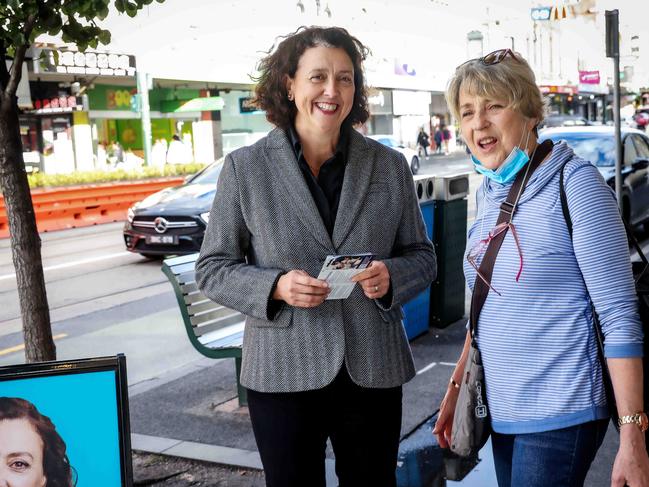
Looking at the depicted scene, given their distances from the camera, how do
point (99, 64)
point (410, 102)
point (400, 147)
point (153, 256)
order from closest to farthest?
1. point (153, 256)
2. point (99, 64)
3. point (400, 147)
4. point (410, 102)

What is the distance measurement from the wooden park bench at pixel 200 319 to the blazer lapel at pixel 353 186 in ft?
8.01

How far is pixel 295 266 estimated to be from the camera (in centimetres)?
256

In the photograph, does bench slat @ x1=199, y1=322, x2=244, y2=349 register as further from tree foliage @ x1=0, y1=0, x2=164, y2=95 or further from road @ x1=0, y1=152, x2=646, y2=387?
tree foliage @ x1=0, y1=0, x2=164, y2=95

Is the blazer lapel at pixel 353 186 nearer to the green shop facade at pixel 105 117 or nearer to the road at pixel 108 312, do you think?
the road at pixel 108 312

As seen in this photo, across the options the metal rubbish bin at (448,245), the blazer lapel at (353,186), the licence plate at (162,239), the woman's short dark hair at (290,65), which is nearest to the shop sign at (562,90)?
the licence plate at (162,239)

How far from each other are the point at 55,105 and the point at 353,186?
27.0 metres

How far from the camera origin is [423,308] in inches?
276

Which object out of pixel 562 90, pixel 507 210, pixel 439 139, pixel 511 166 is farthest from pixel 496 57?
pixel 562 90

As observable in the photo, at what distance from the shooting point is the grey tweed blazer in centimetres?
253

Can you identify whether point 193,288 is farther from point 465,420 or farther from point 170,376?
point 465,420

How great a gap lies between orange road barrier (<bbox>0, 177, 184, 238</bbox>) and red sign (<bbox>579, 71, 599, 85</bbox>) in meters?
52.1

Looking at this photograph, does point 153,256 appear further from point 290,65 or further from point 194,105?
point 194,105

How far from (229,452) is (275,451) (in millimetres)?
2167

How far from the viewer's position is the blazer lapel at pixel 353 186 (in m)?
2.59
